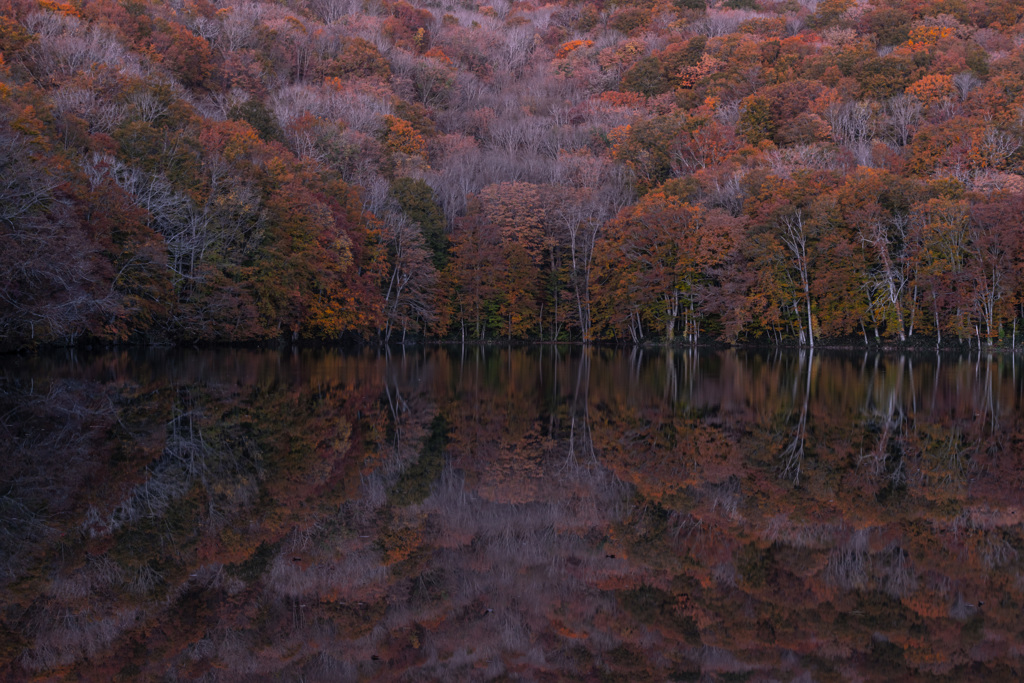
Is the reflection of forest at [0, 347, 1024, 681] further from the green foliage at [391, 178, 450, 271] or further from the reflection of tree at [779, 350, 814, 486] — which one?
the green foliage at [391, 178, 450, 271]

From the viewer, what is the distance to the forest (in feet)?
126

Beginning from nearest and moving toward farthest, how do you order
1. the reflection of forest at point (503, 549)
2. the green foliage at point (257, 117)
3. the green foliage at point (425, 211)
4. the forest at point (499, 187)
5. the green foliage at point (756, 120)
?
the reflection of forest at point (503, 549) → the forest at point (499, 187) → the green foliage at point (257, 117) → the green foliage at point (425, 211) → the green foliage at point (756, 120)

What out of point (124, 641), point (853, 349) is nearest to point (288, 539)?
point (124, 641)

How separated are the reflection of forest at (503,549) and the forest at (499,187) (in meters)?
19.0

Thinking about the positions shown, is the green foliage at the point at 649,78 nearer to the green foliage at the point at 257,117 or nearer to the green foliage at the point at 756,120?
the green foliage at the point at 756,120

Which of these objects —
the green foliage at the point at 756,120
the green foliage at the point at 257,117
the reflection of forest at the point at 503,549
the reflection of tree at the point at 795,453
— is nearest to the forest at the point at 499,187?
the green foliage at the point at 257,117

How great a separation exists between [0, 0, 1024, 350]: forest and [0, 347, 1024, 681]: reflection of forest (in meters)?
19.0

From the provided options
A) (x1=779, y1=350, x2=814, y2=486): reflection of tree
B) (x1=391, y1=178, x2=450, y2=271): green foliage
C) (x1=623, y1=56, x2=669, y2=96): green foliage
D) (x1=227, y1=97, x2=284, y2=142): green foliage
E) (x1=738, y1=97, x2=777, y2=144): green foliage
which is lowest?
(x1=779, y1=350, x2=814, y2=486): reflection of tree

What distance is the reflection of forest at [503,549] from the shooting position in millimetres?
5383

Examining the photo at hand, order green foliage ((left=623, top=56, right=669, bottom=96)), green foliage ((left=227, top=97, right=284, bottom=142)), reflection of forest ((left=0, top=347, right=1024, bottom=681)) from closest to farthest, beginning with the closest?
reflection of forest ((left=0, top=347, right=1024, bottom=681)) < green foliage ((left=227, top=97, right=284, bottom=142)) < green foliage ((left=623, top=56, right=669, bottom=96))

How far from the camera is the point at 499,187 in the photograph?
2467 inches

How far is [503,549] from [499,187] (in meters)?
56.8

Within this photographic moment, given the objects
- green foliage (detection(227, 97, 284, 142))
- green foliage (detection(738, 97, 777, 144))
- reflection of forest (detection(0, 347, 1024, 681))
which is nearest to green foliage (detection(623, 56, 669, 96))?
green foliage (detection(738, 97, 777, 144))

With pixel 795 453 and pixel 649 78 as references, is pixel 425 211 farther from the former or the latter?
pixel 795 453
